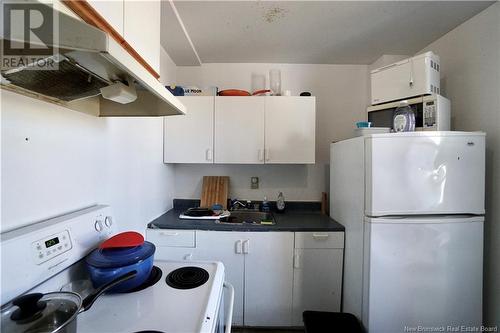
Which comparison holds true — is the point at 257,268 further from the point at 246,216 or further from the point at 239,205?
the point at 239,205

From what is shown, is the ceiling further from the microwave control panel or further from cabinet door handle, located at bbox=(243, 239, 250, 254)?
cabinet door handle, located at bbox=(243, 239, 250, 254)

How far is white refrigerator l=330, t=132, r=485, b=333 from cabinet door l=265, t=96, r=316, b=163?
673 millimetres

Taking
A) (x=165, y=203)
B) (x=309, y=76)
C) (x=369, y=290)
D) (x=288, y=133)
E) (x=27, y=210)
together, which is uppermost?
(x=309, y=76)

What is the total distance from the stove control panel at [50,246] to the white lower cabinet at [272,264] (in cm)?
90

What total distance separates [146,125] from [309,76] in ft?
5.45

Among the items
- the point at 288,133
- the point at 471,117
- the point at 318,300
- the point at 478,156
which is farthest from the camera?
the point at 288,133

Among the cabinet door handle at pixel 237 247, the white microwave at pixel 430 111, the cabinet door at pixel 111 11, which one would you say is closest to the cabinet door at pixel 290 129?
the white microwave at pixel 430 111

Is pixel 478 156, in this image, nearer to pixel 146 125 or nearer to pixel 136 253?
pixel 136 253

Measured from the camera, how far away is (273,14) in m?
1.48

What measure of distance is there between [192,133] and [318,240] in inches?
55.4

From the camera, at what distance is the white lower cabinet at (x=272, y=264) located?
5.28 ft

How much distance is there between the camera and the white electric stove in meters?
0.60

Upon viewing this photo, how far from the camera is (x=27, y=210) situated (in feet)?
2.30

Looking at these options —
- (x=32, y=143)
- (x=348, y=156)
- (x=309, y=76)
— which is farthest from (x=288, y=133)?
(x=32, y=143)
